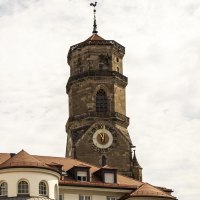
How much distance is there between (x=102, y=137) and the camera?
316 ft

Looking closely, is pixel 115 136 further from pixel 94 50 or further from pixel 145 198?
pixel 145 198

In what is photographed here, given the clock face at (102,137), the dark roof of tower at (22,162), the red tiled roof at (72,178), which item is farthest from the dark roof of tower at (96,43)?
the dark roof of tower at (22,162)

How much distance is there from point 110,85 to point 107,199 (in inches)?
1005

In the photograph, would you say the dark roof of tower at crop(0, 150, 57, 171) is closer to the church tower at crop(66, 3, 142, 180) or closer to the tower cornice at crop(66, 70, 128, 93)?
the church tower at crop(66, 3, 142, 180)

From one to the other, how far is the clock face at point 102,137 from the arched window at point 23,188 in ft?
84.8

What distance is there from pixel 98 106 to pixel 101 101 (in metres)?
0.77

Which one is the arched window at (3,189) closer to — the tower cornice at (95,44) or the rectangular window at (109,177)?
the rectangular window at (109,177)

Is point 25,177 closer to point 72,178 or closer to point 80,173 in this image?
point 72,178

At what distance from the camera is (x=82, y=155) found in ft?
311

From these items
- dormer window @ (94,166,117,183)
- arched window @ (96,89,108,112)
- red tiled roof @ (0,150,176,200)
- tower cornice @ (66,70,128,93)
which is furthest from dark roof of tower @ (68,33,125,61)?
dormer window @ (94,166,117,183)

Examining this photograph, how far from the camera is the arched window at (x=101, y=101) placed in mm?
98750

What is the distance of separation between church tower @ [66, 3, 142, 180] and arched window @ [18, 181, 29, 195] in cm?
2428

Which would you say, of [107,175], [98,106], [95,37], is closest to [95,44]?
[95,37]

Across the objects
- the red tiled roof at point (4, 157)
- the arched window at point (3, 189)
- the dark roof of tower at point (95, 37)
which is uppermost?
the dark roof of tower at point (95, 37)
